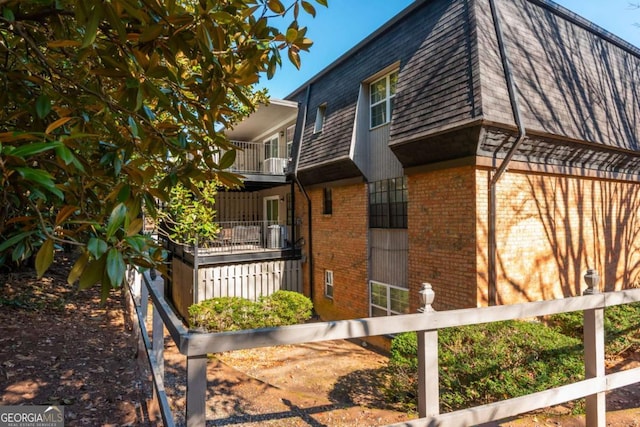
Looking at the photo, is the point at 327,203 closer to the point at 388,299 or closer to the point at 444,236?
the point at 388,299

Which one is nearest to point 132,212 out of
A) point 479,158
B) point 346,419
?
point 346,419

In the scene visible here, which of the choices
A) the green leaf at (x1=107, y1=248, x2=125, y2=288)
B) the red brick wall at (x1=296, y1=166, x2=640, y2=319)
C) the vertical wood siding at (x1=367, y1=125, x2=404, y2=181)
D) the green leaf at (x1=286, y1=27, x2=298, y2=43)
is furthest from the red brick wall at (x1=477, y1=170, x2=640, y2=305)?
the green leaf at (x1=107, y1=248, x2=125, y2=288)

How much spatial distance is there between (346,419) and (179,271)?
13.2 m

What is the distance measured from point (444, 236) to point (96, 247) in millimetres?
8041

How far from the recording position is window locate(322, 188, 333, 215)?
13805mm

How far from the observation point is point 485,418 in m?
2.30

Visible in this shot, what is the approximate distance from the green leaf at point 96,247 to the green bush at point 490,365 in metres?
4.83

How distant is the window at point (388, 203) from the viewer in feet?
33.4

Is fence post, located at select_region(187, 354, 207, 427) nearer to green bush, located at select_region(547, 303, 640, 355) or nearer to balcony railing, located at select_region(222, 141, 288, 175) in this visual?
green bush, located at select_region(547, 303, 640, 355)

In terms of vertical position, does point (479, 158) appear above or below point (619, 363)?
above

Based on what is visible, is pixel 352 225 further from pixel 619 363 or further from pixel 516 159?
pixel 619 363

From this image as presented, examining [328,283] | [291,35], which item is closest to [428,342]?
[291,35]

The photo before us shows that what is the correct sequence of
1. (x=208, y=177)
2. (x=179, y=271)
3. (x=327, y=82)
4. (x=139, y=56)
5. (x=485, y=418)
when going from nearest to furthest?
(x=139, y=56), (x=485, y=418), (x=208, y=177), (x=327, y=82), (x=179, y=271)

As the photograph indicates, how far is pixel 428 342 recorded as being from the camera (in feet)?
7.20
